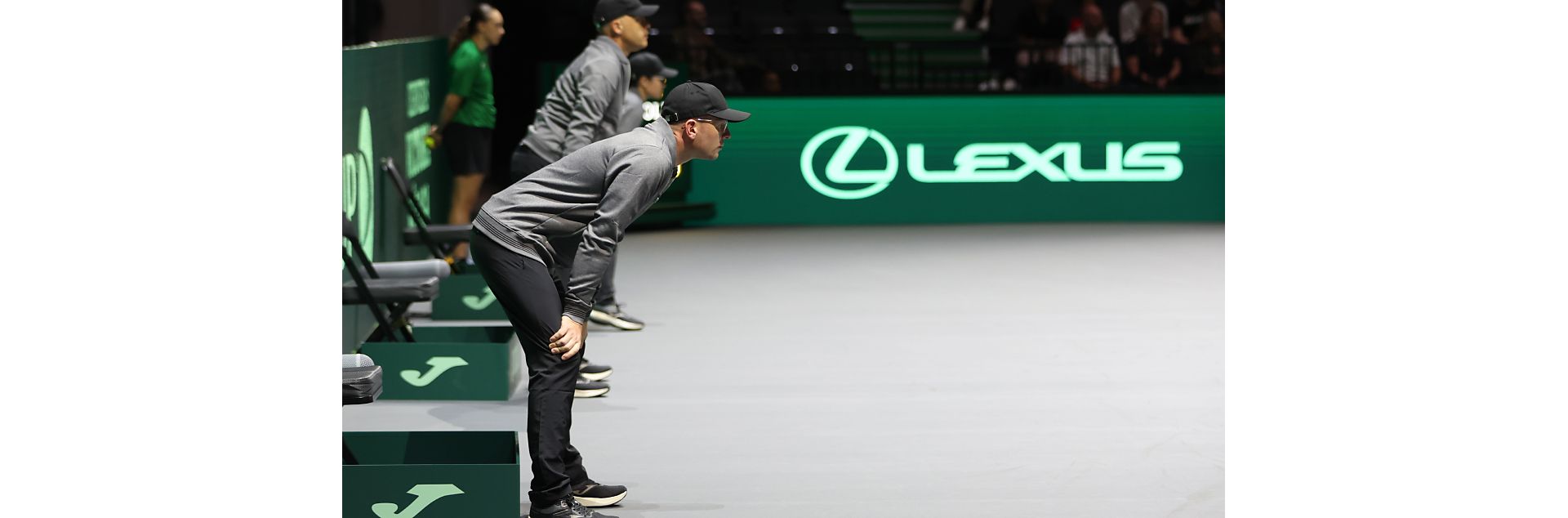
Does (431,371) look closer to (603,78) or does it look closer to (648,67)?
(603,78)

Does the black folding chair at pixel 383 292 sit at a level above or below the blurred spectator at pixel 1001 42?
below

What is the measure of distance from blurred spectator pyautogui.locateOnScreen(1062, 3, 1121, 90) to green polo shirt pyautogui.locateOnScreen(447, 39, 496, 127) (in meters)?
5.28

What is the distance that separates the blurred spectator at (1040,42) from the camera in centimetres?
1328

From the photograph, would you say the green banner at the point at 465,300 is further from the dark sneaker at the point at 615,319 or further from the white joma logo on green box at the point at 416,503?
the white joma logo on green box at the point at 416,503

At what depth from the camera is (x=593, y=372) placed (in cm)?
666

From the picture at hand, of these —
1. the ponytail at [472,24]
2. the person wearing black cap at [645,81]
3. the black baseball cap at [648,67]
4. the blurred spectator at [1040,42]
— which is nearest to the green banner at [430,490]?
the person wearing black cap at [645,81]

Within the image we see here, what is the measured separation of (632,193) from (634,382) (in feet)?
8.72

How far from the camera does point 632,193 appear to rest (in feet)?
13.7

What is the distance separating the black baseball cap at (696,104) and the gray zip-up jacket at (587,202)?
7 centimetres

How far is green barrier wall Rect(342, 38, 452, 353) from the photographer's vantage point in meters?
Result: 7.24

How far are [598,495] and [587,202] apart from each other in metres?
0.84
